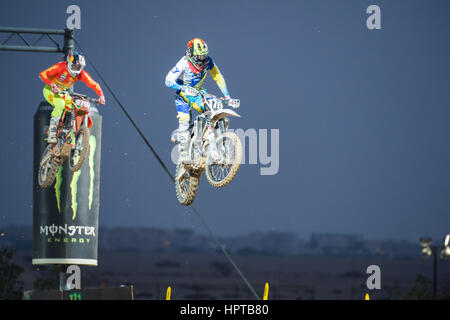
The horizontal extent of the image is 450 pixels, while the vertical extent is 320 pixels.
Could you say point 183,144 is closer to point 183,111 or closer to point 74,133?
point 183,111

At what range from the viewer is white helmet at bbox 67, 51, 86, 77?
824 inches

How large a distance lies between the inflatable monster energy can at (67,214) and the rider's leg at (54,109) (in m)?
4.14

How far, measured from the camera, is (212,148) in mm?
17469

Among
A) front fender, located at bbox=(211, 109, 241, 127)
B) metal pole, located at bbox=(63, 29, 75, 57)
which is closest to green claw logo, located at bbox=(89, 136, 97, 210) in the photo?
metal pole, located at bbox=(63, 29, 75, 57)

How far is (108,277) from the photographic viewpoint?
442 feet

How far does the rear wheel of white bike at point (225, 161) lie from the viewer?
55.9 feet

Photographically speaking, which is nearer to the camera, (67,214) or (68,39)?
(68,39)

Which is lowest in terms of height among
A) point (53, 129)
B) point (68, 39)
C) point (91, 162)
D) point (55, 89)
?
point (53, 129)

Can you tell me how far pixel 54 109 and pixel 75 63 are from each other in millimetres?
1278

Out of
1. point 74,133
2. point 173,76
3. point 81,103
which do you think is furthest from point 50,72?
point 173,76

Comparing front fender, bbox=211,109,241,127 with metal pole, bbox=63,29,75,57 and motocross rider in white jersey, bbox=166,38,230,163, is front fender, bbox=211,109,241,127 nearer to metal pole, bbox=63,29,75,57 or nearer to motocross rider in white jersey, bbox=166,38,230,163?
motocross rider in white jersey, bbox=166,38,230,163
